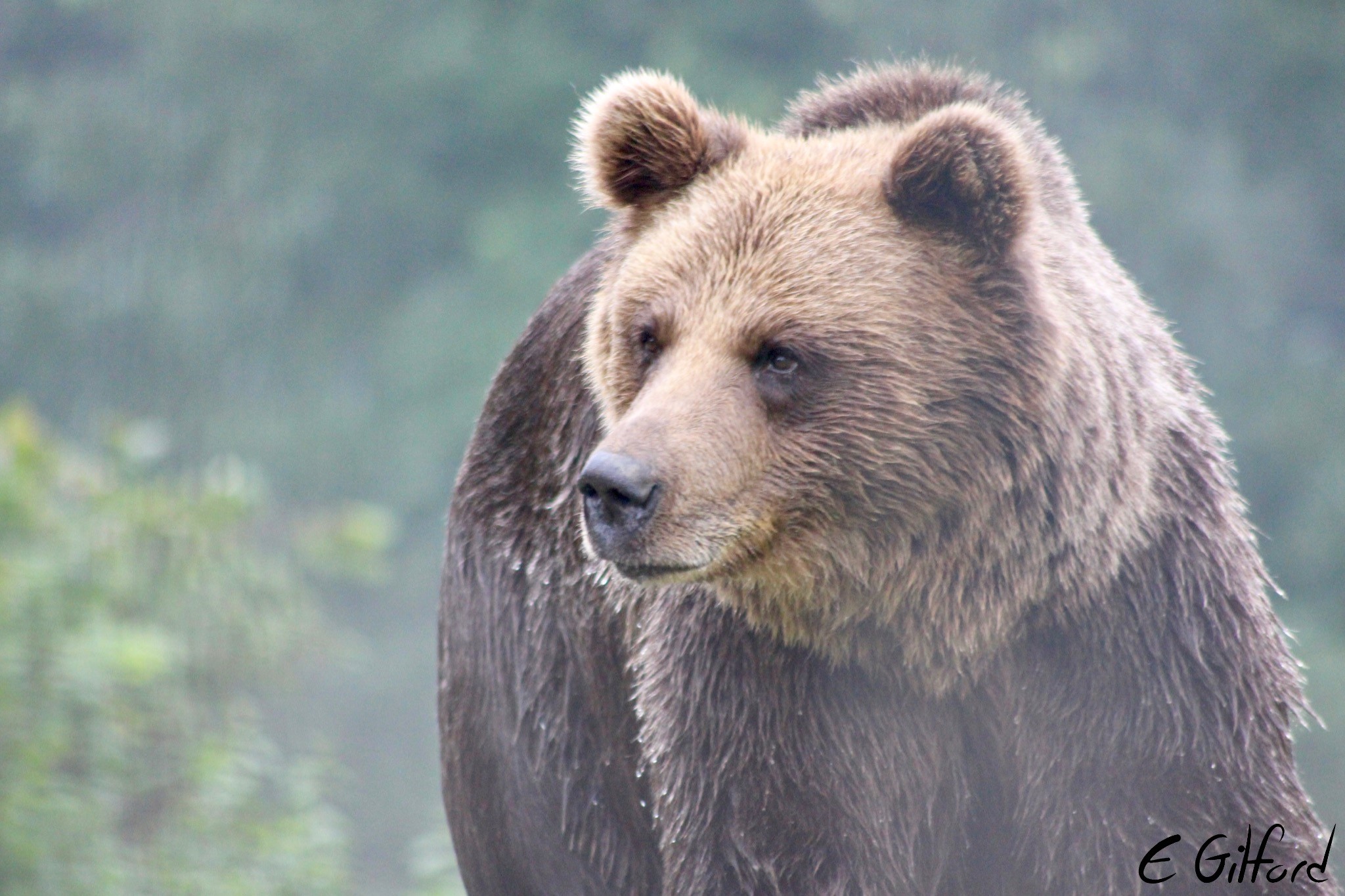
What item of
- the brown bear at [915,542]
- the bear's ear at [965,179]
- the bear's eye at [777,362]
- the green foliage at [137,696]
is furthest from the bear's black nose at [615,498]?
the green foliage at [137,696]

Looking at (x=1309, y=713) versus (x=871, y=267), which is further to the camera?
(x=1309, y=713)

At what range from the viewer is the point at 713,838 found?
3.01 meters

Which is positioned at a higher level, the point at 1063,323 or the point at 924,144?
the point at 924,144

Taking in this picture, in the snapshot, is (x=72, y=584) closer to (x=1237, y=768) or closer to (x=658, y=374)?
(x=658, y=374)

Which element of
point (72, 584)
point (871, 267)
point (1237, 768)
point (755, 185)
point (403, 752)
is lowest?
point (1237, 768)

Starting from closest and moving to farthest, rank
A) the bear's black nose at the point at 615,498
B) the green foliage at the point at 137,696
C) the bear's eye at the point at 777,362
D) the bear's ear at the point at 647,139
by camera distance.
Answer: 1. the bear's black nose at the point at 615,498
2. the bear's eye at the point at 777,362
3. the bear's ear at the point at 647,139
4. the green foliage at the point at 137,696

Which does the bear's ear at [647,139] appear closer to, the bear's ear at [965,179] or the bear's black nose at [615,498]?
the bear's ear at [965,179]

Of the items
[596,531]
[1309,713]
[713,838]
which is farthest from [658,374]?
[1309,713]

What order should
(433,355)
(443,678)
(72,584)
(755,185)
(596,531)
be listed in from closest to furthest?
(596,531), (755,185), (443,678), (72,584), (433,355)

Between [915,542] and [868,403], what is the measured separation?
0.93 ft

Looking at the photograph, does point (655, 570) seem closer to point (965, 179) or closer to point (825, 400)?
point (825, 400)

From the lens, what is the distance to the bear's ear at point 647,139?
3.18m

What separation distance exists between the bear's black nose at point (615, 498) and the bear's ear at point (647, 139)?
2.69 ft

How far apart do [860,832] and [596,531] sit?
0.79 metres
